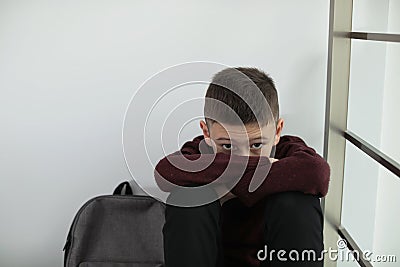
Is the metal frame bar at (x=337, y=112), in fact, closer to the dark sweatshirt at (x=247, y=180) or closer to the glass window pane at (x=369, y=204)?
the glass window pane at (x=369, y=204)

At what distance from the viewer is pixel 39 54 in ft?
5.62

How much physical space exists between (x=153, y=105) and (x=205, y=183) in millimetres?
522

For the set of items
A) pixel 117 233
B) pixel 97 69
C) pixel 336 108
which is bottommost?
pixel 117 233

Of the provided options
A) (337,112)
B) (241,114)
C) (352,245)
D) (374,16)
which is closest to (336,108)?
(337,112)

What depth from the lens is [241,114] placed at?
134 cm

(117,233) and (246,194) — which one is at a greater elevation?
(246,194)

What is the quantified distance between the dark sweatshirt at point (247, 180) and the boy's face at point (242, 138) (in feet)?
0.15

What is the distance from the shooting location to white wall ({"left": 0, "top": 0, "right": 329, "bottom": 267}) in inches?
67.1

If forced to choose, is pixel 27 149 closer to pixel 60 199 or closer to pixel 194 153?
pixel 60 199

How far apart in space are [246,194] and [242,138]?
13 centimetres

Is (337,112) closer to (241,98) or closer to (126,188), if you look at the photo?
(241,98)

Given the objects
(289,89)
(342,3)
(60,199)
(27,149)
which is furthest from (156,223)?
(342,3)

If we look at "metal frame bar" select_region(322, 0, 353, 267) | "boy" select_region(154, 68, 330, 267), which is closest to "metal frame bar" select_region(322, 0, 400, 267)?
"metal frame bar" select_region(322, 0, 353, 267)

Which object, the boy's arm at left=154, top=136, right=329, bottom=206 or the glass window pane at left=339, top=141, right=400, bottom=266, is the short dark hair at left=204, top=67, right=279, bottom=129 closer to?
the boy's arm at left=154, top=136, right=329, bottom=206
